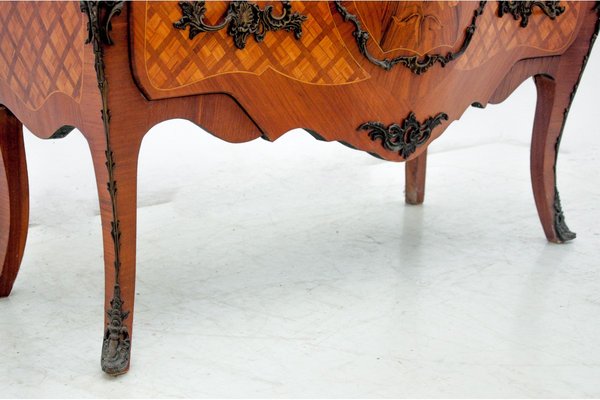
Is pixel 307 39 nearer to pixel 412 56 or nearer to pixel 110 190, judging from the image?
pixel 412 56

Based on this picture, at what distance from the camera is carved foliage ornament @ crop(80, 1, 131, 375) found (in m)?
1.38

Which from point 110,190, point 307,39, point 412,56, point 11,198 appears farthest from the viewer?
point 11,198

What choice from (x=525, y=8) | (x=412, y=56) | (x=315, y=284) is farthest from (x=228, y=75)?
(x=525, y=8)

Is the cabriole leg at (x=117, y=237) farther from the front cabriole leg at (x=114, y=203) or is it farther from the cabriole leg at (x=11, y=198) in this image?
the cabriole leg at (x=11, y=198)

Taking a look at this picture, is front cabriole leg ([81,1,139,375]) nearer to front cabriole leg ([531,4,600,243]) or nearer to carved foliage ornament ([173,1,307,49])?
carved foliage ornament ([173,1,307,49])

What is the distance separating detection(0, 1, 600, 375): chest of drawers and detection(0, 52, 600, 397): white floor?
0.54ft

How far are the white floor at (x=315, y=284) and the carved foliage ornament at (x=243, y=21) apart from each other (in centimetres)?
62

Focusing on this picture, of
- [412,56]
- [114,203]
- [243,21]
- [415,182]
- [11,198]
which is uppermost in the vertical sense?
[243,21]

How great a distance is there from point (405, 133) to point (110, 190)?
70cm

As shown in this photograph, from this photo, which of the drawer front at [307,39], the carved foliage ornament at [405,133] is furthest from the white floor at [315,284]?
the drawer front at [307,39]

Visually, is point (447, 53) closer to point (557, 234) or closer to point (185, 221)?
point (557, 234)

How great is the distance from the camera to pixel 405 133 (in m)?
1.89

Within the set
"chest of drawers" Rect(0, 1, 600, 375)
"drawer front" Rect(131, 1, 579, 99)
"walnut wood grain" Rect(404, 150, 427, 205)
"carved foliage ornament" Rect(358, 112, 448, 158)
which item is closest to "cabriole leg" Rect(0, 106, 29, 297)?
"chest of drawers" Rect(0, 1, 600, 375)

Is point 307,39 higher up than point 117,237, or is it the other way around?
point 307,39
